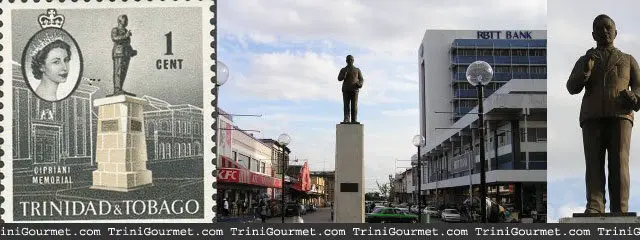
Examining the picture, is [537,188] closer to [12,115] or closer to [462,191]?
[462,191]

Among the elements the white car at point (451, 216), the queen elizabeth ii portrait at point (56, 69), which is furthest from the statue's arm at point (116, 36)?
the white car at point (451, 216)

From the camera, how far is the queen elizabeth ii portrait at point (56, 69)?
4566 millimetres

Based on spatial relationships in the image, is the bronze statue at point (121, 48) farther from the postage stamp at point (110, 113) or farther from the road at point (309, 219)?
the road at point (309, 219)

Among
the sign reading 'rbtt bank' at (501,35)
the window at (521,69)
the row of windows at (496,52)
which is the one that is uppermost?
the sign reading 'rbtt bank' at (501,35)

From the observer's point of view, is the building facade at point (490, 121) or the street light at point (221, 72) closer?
the street light at point (221, 72)

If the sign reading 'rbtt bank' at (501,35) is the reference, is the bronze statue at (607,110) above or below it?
below

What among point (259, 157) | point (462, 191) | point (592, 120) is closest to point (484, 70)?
point (592, 120)

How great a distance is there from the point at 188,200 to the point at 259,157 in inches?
2076

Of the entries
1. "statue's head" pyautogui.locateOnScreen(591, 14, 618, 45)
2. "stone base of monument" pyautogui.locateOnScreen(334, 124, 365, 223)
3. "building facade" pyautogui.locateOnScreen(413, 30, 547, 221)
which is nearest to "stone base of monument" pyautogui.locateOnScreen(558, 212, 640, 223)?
"statue's head" pyautogui.locateOnScreen(591, 14, 618, 45)

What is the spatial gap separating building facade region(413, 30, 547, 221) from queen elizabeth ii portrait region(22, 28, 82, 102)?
55.4 ft

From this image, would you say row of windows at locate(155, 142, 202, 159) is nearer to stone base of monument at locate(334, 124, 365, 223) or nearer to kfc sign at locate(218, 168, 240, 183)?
stone base of monument at locate(334, 124, 365, 223)

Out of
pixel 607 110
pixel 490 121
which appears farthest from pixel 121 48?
pixel 490 121

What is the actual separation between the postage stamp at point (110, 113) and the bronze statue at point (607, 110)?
356 cm

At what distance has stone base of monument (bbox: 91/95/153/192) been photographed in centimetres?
453
